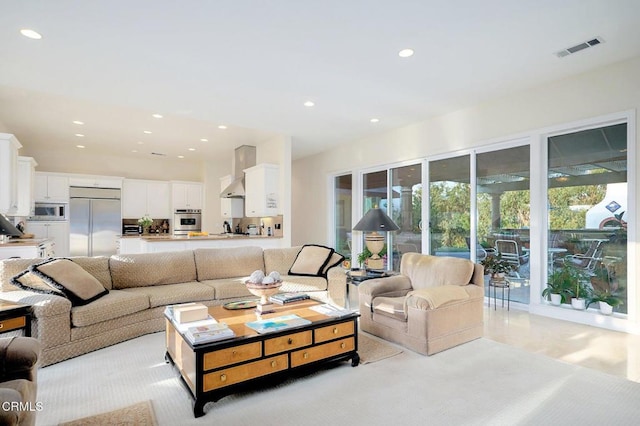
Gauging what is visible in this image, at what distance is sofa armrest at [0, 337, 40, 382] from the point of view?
1615 millimetres

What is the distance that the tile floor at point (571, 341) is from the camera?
110 inches

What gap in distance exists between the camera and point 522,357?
288 centimetres

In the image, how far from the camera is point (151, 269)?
3930 millimetres

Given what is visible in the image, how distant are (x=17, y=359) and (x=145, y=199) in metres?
7.93

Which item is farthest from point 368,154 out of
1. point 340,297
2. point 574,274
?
point 574,274

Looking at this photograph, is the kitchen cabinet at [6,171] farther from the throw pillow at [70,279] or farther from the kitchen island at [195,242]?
the throw pillow at [70,279]

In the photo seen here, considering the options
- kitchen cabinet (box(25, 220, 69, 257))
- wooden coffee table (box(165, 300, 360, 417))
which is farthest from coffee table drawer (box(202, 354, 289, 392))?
kitchen cabinet (box(25, 220, 69, 257))

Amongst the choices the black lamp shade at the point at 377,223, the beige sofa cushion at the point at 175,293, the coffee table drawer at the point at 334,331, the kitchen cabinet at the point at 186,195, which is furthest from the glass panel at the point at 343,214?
the coffee table drawer at the point at 334,331

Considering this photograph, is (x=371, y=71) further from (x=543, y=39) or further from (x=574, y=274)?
(x=574, y=274)

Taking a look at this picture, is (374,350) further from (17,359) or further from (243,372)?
(17,359)

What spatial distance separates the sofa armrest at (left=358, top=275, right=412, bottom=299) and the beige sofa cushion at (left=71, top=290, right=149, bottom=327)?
2182 millimetres

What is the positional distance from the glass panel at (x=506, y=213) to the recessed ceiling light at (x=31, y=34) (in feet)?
17.2
